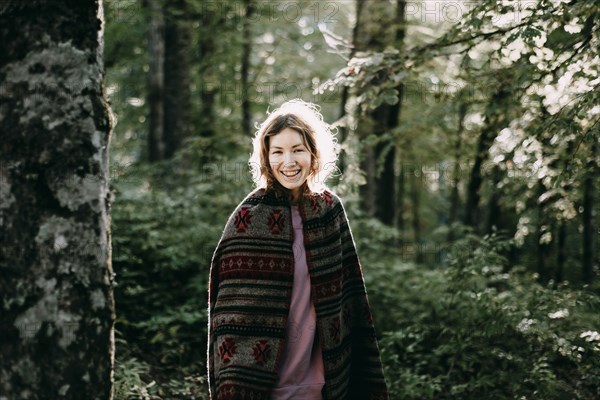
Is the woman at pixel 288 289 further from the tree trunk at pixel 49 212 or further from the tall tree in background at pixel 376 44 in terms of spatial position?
the tall tree in background at pixel 376 44

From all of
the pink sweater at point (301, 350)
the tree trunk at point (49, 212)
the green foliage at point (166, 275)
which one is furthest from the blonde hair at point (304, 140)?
the green foliage at point (166, 275)

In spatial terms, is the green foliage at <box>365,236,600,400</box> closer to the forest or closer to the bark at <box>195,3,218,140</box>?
the forest

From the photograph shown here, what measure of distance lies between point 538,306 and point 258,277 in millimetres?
2933

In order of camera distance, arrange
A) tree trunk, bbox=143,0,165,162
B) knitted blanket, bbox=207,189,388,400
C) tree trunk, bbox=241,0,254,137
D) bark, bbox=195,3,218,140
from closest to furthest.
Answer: knitted blanket, bbox=207,189,388,400
tree trunk, bbox=143,0,165,162
bark, bbox=195,3,218,140
tree trunk, bbox=241,0,254,137

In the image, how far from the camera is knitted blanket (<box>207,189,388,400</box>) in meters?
2.89

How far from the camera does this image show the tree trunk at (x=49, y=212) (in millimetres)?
2262

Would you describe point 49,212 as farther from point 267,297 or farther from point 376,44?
point 376,44

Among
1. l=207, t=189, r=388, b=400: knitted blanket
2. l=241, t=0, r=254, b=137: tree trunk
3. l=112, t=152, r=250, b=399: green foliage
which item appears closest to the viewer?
l=207, t=189, r=388, b=400: knitted blanket

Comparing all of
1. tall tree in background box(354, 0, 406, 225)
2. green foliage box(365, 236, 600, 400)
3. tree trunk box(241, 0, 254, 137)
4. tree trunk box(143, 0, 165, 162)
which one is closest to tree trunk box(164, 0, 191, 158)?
tree trunk box(143, 0, 165, 162)

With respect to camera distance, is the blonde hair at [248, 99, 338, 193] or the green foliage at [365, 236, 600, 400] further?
the green foliage at [365, 236, 600, 400]

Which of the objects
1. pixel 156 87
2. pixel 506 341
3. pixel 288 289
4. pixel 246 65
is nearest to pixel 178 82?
pixel 156 87

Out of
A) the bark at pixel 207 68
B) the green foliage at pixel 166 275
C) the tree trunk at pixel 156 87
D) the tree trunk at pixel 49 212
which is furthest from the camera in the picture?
the bark at pixel 207 68

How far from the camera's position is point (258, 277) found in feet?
9.65

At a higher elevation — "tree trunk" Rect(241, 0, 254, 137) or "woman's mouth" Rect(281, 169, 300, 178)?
"tree trunk" Rect(241, 0, 254, 137)
